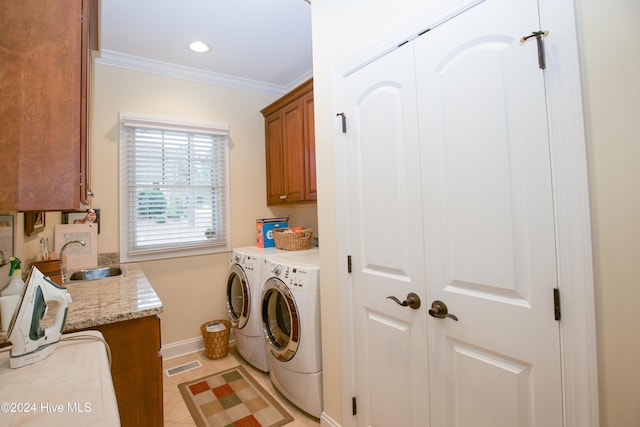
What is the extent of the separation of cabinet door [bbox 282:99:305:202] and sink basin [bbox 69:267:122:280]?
1.57 m

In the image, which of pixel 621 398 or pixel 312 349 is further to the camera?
pixel 312 349

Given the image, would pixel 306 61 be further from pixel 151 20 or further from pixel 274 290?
pixel 274 290

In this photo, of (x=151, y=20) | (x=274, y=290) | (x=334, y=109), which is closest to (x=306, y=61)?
(x=151, y=20)

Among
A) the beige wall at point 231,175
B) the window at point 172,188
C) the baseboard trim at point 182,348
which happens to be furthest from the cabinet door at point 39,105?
the baseboard trim at point 182,348

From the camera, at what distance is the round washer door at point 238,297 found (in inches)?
97.5

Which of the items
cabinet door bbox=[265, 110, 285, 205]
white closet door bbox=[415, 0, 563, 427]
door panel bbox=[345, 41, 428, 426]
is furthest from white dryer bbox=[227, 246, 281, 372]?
white closet door bbox=[415, 0, 563, 427]

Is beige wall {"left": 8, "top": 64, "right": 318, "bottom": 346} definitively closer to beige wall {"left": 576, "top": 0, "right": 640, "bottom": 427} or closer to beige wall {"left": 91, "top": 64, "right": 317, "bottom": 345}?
beige wall {"left": 91, "top": 64, "right": 317, "bottom": 345}

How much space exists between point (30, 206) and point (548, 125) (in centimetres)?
139

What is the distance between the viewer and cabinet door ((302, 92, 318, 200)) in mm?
2514

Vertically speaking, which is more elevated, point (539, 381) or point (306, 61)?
point (306, 61)

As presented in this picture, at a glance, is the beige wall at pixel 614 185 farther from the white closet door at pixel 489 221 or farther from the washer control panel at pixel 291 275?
the washer control panel at pixel 291 275

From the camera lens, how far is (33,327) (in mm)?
925

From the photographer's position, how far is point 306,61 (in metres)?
2.79

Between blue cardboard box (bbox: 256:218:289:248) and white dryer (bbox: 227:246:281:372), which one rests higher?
blue cardboard box (bbox: 256:218:289:248)
